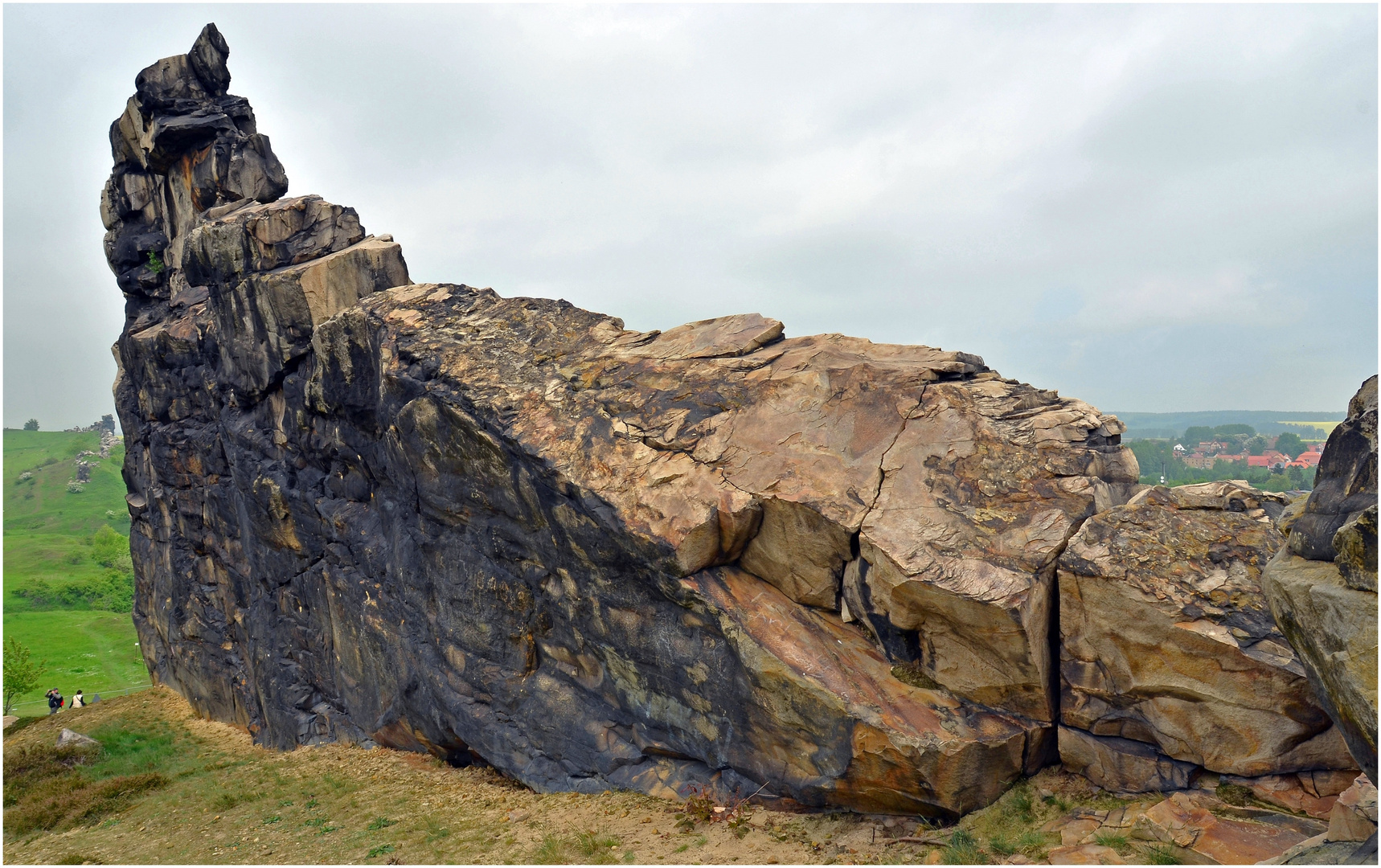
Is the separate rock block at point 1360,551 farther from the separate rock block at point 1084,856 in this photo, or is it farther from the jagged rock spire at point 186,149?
the jagged rock spire at point 186,149

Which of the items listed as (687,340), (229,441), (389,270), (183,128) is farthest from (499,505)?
(183,128)

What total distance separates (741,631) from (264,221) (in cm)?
2220

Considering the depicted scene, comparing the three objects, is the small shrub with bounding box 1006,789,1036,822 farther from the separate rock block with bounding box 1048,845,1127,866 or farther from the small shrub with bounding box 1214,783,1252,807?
the small shrub with bounding box 1214,783,1252,807

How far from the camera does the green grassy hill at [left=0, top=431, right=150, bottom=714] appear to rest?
2714 inches

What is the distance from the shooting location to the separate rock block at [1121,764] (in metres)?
13.0

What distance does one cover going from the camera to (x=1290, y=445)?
125688 mm

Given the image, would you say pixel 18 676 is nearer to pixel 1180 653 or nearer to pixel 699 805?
pixel 699 805

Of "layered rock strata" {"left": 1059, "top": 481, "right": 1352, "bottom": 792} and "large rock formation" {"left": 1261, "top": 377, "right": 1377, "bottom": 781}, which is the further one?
"layered rock strata" {"left": 1059, "top": 481, "right": 1352, "bottom": 792}

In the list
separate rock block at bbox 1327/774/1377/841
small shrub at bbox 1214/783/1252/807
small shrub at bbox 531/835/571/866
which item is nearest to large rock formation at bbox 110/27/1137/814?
small shrub at bbox 531/835/571/866

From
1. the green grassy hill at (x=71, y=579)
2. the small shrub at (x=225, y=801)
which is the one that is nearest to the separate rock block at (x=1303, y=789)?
the small shrub at (x=225, y=801)

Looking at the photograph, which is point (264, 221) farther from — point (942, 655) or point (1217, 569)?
point (1217, 569)

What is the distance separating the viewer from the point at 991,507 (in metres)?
14.6

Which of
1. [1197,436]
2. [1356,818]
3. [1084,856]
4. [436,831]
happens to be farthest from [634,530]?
[1197,436]

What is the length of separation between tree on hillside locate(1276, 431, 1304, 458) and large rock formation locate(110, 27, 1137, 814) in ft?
440
